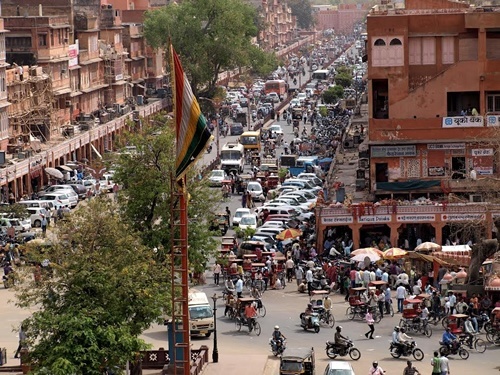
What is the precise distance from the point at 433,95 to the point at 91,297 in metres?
31.7

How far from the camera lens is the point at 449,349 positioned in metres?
42.8

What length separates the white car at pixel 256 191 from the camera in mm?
75312

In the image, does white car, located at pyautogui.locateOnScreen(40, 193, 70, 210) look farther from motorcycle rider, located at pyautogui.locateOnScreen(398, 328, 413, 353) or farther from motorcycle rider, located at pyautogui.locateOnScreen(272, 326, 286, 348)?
motorcycle rider, located at pyautogui.locateOnScreen(398, 328, 413, 353)

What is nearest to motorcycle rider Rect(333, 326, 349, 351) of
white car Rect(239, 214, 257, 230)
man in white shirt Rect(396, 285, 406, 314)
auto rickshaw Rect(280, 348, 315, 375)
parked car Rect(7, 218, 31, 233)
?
auto rickshaw Rect(280, 348, 315, 375)

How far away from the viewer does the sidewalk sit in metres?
41.1

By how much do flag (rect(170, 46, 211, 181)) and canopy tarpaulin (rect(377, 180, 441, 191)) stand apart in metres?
37.8

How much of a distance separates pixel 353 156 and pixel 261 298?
33226mm

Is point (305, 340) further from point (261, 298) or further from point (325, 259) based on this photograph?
point (325, 259)

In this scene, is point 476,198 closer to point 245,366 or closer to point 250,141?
point 245,366

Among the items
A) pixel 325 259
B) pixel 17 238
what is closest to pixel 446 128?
pixel 325 259

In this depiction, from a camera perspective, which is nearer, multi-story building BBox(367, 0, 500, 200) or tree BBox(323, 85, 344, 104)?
multi-story building BBox(367, 0, 500, 200)

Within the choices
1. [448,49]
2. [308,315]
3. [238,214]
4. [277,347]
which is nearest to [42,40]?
[238,214]

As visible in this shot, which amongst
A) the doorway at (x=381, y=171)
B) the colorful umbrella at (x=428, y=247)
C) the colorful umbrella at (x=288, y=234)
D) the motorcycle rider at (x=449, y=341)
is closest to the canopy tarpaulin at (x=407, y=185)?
the doorway at (x=381, y=171)

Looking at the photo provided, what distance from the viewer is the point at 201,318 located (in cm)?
4553
